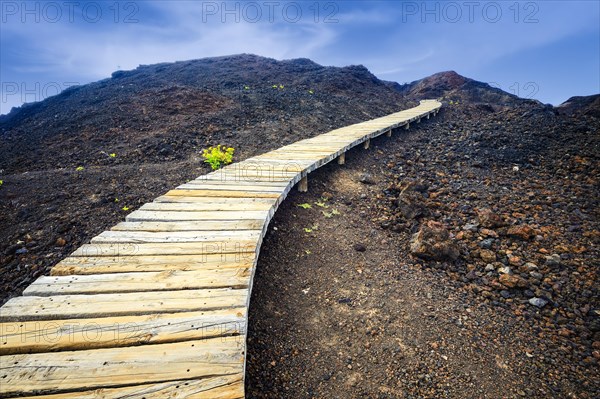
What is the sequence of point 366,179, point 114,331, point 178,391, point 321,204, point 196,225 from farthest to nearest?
point 366,179 → point 321,204 → point 196,225 → point 114,331 → point 178,391

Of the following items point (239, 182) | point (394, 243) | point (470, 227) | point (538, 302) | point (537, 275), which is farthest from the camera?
point (239, 182)

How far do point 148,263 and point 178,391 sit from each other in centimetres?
146

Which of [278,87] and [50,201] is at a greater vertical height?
[278,87]

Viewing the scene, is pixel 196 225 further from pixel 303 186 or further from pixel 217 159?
pixel 217 159

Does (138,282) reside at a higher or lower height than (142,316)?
higher

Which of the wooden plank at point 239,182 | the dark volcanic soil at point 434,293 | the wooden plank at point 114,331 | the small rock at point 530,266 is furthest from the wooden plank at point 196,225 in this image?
the small rock at point 530,266

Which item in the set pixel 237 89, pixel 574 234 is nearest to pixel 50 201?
pixel 574 234

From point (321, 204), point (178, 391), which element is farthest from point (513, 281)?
point (178, 391)

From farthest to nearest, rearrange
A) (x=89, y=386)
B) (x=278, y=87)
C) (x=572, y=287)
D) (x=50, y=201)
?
(x=278, y=87) < (x=50, y=201) < (x=572, y=287) < (x=89, y=386)

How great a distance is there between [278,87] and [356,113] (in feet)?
15.1

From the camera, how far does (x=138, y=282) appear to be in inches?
101

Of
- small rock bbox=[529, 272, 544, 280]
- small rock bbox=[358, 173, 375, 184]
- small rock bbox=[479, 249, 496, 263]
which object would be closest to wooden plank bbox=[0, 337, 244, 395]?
small rock bbox=[479, 249, 496, 263]

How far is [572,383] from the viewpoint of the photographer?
267 cm

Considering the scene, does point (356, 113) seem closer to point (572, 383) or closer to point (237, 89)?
point (237, 89)
